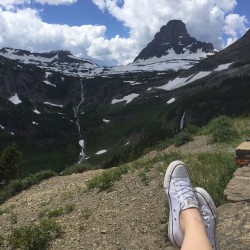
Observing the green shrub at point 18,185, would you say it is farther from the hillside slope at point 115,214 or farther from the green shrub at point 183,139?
the green shrub at point 183,139

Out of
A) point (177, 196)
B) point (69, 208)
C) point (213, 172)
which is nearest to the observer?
point (177, 196)

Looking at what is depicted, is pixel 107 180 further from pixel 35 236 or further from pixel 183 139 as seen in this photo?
pixel 183 139

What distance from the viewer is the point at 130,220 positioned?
1013 centimetres

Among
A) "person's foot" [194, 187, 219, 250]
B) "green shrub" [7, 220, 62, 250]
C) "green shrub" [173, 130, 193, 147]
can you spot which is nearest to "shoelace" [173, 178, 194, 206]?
"person's foot" [194, 187, 219, 250]

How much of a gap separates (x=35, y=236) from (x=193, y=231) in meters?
5.51

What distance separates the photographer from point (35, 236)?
9766 millimetres

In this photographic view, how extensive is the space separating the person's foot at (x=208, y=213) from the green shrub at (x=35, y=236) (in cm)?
429

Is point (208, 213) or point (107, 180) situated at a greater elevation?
point (208, 213)

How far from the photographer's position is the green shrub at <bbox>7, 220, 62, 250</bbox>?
961 centimetres

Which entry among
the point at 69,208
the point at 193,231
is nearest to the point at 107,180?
the point at 69,208

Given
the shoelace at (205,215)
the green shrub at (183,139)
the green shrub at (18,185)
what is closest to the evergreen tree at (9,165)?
the green shrub at (18,185)

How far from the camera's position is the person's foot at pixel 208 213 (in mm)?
6141

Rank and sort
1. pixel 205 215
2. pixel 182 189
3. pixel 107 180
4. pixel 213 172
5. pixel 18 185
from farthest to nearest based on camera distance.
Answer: pixel 18 185 < pixel 107 180 < pixel 213 172 < pixel 182 189 < pixel 205 215

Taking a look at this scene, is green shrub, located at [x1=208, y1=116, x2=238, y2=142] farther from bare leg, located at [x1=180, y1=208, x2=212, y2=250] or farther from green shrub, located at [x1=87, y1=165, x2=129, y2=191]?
bare leg, located at [x1=180, y1=208, x2=212, y2=250]
